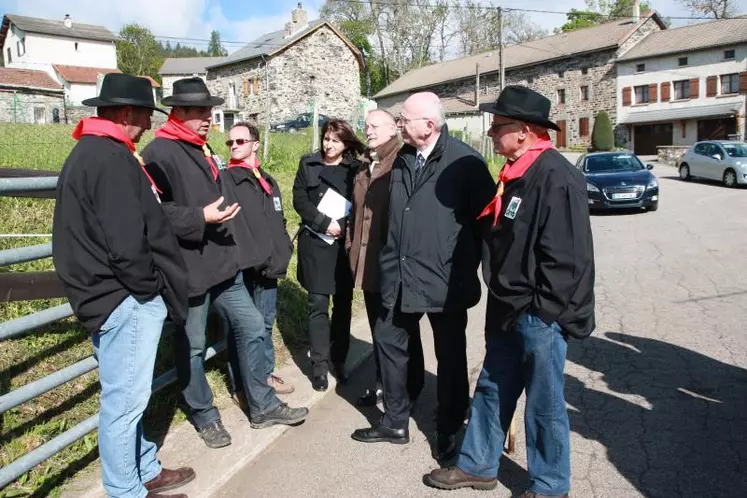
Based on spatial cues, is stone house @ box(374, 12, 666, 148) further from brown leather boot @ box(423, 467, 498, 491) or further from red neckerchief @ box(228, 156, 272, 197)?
brown leather boot @ box(423, 467, 498, 491)

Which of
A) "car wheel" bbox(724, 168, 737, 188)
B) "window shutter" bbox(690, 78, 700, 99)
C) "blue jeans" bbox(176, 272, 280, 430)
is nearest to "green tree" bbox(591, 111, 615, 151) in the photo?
"window shutter" bbox(690, 78, 700, 99)

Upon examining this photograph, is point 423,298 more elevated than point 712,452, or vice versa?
point 423,298

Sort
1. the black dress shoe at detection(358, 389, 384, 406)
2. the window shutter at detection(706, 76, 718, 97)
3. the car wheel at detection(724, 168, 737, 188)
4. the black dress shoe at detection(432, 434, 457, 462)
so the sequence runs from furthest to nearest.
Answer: the window shutter at detection(706, 76, 718, 97)
the car wheel at detection(724, 168, 737, 188)
the black dress shoe at detection(358, 389, 384, 406)
the black dress shoe at detection(432, 434, 457, 462)

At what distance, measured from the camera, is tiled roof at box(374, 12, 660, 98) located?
49531 millimetres

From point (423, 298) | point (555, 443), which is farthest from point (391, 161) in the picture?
point (555, 443)

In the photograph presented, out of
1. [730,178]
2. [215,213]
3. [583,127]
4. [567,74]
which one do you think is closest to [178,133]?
[215,213]

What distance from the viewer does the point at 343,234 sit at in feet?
16.2

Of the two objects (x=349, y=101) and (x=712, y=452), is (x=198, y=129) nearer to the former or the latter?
(x=712, y=452)

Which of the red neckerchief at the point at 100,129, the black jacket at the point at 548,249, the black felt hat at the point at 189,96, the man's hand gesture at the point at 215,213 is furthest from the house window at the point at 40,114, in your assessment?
the black jacket at the point at 548,249

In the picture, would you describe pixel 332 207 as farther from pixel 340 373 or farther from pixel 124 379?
pixel 124 379

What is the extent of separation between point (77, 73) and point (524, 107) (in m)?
59.1

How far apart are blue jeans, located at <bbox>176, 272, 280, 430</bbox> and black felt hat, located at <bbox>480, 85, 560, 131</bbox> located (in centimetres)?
193

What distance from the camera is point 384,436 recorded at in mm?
4121

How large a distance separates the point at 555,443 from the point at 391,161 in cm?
210
